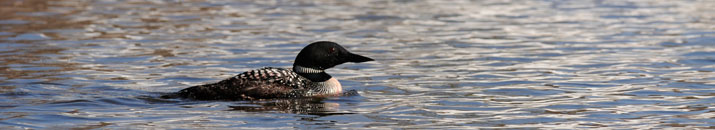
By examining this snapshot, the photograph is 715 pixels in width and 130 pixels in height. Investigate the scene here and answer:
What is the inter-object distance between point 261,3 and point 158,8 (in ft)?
7.40

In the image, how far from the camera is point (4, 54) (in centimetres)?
1505

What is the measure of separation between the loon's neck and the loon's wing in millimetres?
192

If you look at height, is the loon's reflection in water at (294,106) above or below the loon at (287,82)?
below

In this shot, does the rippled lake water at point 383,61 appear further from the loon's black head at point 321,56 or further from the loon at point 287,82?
the loon's black head at point 321,56

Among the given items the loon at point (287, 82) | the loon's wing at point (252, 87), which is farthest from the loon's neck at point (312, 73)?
the loon's wing at point (252, 87)

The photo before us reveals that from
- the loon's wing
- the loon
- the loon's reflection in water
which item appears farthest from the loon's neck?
the loon's reflection in water

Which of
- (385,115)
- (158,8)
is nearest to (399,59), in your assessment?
(385,115)

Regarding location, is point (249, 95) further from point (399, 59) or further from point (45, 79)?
point (399, 59)

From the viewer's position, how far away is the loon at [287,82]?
10.5 meters

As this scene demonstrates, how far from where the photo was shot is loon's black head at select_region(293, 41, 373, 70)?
436 inches

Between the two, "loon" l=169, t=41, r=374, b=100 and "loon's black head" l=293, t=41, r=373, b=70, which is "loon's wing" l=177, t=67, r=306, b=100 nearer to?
"loon" l=169, t=41, r=374, b=100

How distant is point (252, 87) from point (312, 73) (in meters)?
0.79

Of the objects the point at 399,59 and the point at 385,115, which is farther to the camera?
the point at 399,59

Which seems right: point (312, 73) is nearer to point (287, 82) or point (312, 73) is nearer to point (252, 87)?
point (287, 82)
